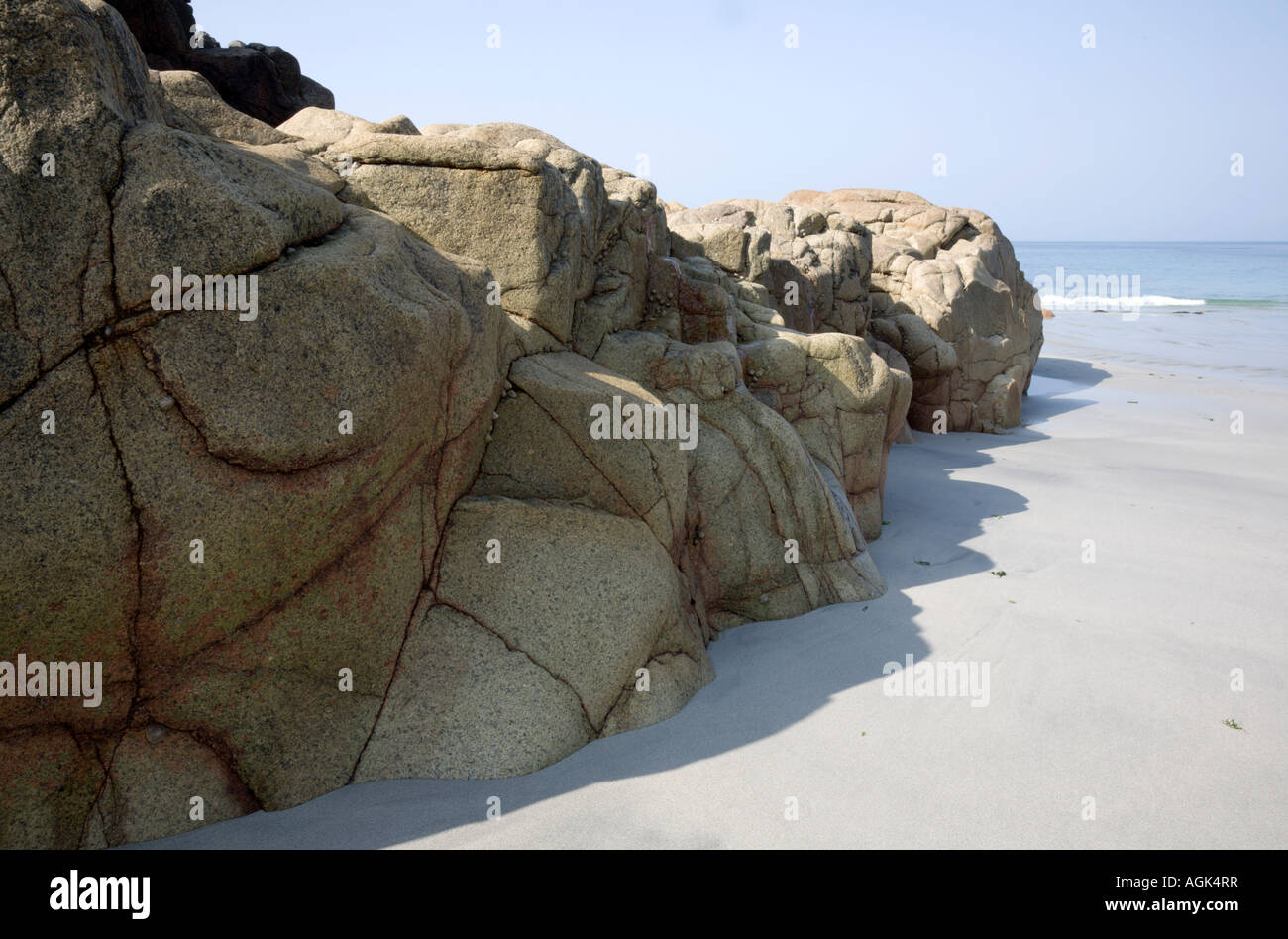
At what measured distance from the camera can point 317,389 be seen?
4824 millimetres

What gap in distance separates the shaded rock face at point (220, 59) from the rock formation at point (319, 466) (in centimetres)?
1371

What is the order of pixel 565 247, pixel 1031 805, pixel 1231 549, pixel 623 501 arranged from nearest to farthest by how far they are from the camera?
pixel 1031 805
pixel 623 501
pixel 565 247
pixel 1231 549

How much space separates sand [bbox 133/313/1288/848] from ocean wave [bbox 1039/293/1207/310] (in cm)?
4507

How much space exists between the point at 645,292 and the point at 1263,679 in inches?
253

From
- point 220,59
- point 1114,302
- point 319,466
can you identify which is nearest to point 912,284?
point 220,59

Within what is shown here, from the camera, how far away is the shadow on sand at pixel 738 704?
4.93 m

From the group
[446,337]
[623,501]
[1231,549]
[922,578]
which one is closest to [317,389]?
[446,337]

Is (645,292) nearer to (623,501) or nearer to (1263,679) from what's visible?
(623,501)

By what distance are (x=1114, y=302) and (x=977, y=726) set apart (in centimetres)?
5969

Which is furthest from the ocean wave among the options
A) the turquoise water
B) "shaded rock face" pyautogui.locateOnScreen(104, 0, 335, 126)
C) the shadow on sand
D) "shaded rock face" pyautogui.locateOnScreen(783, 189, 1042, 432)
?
the shadow on sand

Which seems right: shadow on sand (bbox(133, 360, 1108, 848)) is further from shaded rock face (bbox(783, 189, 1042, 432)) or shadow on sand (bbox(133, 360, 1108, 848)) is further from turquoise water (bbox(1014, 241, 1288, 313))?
turquoise water (bbox(1014, 241, 1288, 313))

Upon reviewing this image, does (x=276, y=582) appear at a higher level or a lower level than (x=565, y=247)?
lower

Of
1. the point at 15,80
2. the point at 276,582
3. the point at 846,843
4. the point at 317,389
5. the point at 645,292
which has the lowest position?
the point at 846,843

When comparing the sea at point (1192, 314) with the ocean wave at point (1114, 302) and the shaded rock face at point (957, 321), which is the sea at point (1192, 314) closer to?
the ocean wave at point (1114, 302)
